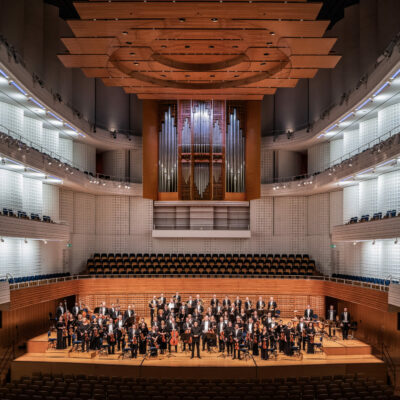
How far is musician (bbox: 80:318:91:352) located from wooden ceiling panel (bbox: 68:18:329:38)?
7654 mm

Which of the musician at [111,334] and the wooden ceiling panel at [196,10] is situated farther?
the musician at [111,334]

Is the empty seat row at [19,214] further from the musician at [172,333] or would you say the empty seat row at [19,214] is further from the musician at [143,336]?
the musician at [172,333]

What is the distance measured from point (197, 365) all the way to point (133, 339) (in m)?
1.77

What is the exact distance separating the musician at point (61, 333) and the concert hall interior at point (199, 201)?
0.06 metres

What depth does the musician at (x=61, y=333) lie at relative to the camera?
1195cm

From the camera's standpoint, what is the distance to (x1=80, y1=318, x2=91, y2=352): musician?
11.3m

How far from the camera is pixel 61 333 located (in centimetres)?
1215

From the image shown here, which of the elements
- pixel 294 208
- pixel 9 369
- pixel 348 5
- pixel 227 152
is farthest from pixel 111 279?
pixel 348 5

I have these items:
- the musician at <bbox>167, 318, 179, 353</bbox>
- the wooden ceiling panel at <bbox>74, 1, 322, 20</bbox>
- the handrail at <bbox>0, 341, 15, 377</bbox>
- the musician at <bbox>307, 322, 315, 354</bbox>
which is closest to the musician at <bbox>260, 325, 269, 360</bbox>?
the musician at <bbox>307, 322, 315, 354</bbox>

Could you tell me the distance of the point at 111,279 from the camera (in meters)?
16.6

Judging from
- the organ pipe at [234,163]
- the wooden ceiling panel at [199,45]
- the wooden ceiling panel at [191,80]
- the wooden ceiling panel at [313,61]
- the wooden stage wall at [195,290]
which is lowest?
the wooden stage wall at [195,290]

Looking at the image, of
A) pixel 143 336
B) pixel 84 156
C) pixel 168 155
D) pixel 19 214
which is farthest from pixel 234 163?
pixel 143 336

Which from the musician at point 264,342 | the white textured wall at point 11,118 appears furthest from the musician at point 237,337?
the white textured wall at point 11,118

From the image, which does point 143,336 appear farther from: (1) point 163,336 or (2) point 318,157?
(2) point 318,157
